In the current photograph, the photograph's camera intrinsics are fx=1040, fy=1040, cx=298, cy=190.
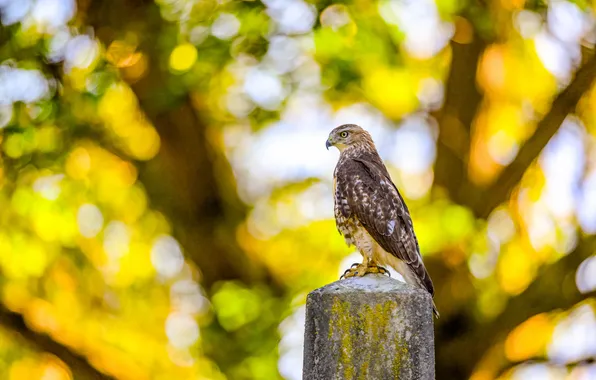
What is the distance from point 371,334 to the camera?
3.33 metres

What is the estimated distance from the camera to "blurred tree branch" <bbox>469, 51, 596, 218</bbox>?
793cm

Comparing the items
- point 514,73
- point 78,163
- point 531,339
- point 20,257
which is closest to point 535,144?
point 514,73

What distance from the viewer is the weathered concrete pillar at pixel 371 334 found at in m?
3.31

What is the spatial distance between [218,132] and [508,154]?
2390 millimetres

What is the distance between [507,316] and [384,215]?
2.90 m

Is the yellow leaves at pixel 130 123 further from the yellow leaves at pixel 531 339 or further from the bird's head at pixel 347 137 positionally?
the yellow leaves at pixel 531 339

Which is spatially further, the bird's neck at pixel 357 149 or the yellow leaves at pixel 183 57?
the yellow leaves at pixel 183 57

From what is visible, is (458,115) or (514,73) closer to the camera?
(458,115)

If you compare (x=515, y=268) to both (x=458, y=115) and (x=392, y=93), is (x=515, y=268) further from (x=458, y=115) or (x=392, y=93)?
A: (x=392, y=93)

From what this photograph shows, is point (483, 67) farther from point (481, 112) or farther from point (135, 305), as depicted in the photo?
point (135, 305)

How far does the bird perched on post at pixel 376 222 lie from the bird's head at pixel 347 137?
2.04 feet

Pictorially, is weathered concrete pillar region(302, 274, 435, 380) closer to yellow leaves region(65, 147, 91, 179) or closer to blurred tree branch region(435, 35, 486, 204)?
yellow leaves region(65, 147, 91, 179)

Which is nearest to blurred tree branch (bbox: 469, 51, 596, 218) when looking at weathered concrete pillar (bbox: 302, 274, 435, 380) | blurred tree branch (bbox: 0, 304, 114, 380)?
blurred tree branch (bbox: 0, 304, 114, 380)

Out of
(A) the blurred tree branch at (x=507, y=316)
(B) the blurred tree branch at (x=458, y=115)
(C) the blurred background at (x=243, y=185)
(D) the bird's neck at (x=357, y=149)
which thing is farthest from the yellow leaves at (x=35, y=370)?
(D) the bird's neck at (x=357, y=149)
